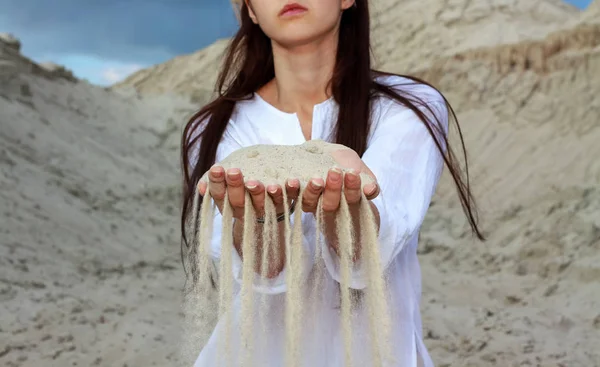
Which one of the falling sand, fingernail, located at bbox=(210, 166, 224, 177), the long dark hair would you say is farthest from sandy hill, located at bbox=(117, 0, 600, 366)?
fingernail, located at bbox=(210, 166, 224, 177)

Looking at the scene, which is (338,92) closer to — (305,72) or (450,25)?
(305,72)

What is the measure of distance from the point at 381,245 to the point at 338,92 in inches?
22.7

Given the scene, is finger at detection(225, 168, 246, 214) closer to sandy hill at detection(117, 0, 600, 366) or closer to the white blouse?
the white blouse

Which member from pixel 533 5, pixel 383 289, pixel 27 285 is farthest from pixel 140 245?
pixel 533 5

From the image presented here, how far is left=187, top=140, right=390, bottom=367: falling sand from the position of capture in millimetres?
1415

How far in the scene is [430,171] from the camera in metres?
1.75

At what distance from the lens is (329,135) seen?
1912 millimetres

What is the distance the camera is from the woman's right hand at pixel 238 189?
1357 millimetres

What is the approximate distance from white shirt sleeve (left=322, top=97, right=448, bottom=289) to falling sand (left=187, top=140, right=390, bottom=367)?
48 mm

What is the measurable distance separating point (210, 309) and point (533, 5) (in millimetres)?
10770

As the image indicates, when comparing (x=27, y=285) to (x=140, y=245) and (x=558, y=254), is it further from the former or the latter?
(x=558, y=254)

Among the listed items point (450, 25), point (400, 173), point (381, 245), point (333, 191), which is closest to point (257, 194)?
point (333, 191)

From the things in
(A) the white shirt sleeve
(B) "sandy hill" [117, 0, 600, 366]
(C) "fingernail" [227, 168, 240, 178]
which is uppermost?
(C) "fingernail" [227, 168, 240, 178]

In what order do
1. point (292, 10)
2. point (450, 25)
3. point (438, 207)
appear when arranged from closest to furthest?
point (292, 10) < point (438, 207) < point (450, 25)
